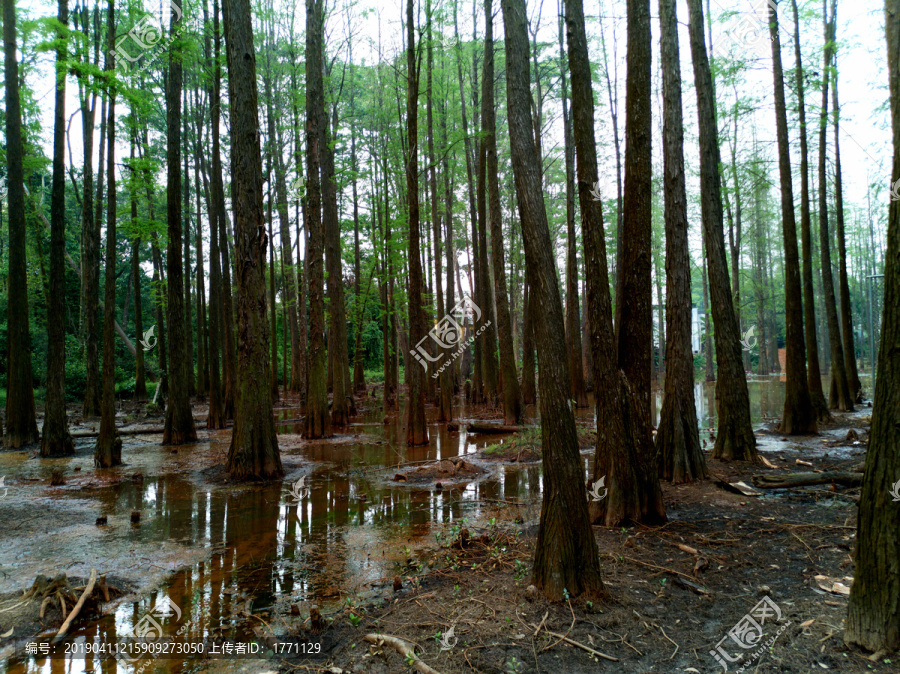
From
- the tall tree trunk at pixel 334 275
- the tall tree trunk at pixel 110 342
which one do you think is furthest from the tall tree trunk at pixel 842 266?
the tall tree trunk at pixel 110 342

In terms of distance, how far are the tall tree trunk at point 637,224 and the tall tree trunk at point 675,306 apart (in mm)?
1847

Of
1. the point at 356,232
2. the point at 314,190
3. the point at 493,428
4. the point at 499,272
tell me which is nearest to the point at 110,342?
the point at 314,190

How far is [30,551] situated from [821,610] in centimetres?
→ 744

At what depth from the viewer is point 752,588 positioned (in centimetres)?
412

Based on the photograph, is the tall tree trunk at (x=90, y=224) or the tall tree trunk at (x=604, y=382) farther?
the tall tree trunk at (x=90, y=224)

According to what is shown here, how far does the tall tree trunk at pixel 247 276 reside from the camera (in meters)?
9.14

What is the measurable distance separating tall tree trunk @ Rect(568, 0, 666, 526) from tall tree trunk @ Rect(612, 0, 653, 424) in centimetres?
28

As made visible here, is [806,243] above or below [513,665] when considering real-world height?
above

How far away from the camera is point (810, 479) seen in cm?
679

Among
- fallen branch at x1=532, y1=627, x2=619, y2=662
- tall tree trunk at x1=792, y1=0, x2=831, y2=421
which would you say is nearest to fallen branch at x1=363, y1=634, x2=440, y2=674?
fallen branch at x1=532, y1=627, x2=619, y2=662

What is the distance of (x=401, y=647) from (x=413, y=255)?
9.15 m

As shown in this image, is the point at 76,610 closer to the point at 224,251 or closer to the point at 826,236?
the point at 224,251

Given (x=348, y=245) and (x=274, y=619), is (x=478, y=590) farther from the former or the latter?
(x=348, y=245)

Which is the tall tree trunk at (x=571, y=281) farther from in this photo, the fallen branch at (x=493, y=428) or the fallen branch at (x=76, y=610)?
the fallen branch at (x=76, y=610)
